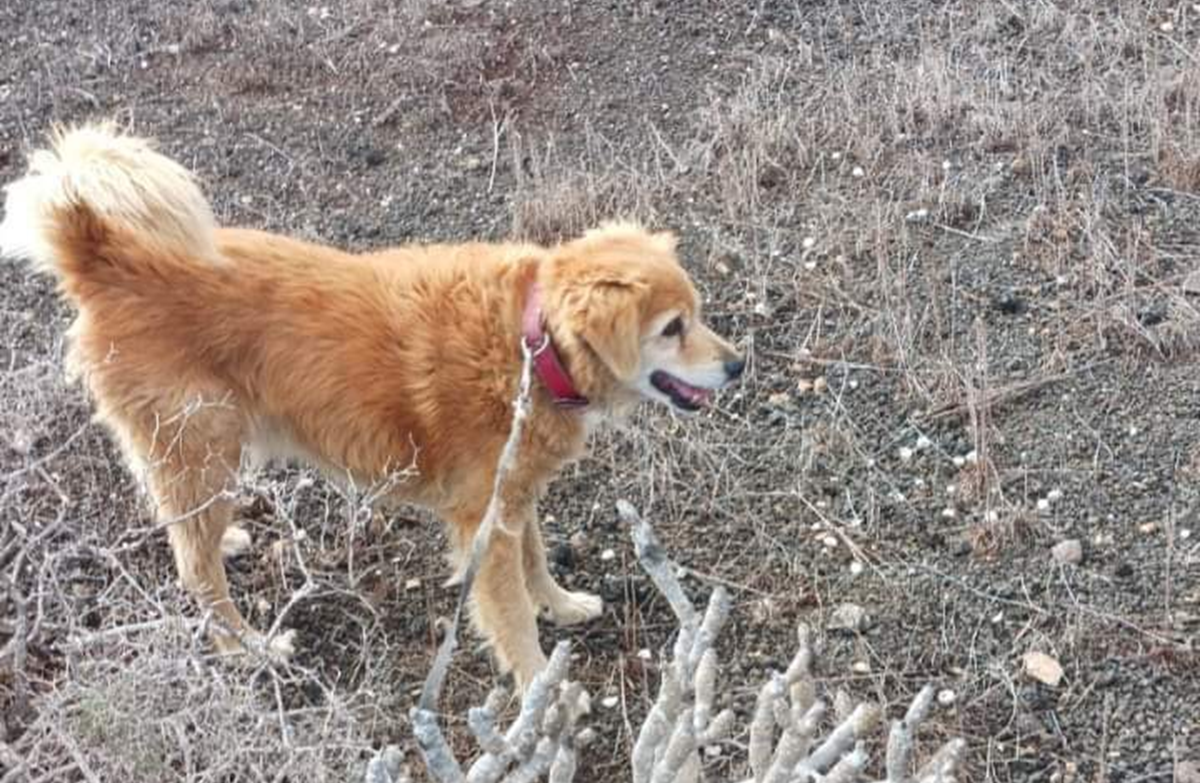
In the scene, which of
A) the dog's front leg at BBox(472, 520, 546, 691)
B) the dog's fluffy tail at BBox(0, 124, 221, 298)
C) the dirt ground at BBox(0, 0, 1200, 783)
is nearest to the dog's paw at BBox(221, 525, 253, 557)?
the dirt ground at BBox(0, 0, 1200, 783)

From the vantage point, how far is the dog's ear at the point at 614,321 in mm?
3812

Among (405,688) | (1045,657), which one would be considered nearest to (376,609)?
(405,688)

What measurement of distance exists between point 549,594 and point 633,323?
983 mm

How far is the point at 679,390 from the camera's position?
4137mm

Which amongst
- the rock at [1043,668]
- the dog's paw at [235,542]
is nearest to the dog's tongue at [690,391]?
the rock at [1043,668]

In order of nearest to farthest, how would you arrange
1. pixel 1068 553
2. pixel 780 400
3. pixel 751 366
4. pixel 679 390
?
pixel 679 390, pixel 1068 553, pixel 780 400, pixel 751 366

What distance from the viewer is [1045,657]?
4.05 metres

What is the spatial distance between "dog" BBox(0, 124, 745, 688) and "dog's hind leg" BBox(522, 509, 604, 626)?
0.48ft

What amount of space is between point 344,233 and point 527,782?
3817mm

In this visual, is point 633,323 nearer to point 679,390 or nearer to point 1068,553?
point 679,390

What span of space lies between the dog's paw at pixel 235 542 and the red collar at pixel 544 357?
132 cm

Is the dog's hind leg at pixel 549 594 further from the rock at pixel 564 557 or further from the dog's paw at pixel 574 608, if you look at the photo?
the rock at pixel 564 557

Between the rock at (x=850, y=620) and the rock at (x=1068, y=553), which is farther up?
the rock at (x=850, y=620)

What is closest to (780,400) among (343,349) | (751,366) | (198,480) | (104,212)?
(751,366)
